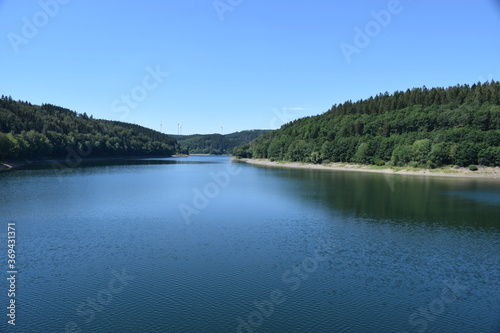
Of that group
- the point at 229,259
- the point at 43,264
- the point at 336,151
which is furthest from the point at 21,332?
the point at 336,151

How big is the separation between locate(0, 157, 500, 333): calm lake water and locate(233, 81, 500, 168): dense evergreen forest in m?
62.0

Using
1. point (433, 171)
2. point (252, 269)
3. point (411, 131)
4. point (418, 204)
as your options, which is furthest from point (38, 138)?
point (411, 131)

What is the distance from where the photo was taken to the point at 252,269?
906 inches

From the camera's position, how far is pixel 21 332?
15.2m

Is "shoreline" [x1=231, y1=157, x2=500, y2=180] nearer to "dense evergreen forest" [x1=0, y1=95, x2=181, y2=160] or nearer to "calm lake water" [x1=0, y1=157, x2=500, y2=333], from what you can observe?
"calm lake water" [x1=0, y1=157, x2=500, y2=333]

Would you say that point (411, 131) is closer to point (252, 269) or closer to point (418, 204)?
point (418, 204)

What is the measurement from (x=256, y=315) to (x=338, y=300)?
4.81 m

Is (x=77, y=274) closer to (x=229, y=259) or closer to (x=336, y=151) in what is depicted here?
(x=229, y=259)

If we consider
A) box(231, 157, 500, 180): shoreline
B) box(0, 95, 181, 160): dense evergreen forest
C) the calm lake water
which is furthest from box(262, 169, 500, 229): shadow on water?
box(0, 95, 181, 160): dense evergreen forest

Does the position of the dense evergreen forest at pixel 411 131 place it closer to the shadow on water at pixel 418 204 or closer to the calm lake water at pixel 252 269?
the shadow on water at pixel 418 204

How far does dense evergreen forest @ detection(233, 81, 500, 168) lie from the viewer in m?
100.0

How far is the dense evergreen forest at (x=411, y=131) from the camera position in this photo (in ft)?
328

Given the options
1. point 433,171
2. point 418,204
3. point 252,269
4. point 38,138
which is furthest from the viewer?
point 38,138

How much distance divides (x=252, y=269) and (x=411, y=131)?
12619cm
